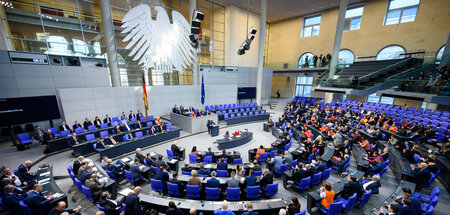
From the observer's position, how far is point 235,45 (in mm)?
21734

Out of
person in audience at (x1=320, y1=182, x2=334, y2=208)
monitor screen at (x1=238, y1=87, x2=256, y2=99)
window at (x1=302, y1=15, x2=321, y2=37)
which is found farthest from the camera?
window at (x1=302, y1=15, x2=321, y2=37)

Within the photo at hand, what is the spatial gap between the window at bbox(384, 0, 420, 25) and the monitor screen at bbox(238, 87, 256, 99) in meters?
16.0

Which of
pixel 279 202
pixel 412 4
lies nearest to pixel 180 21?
pixel 279 202

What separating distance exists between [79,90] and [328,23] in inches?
1100

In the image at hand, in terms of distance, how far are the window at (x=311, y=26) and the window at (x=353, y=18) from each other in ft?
11.4

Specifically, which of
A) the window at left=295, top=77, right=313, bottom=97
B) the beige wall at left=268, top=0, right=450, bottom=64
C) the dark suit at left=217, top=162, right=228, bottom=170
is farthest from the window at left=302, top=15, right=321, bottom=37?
the dark suit at left=217, top=162, right=228, bottom=170

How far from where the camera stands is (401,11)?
17.5 m

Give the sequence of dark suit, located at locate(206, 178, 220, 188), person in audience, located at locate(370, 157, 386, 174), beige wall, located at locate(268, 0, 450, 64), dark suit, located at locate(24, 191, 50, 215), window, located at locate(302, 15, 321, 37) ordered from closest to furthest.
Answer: dark suit, located at locate(24, 191, 50, 215) < dark suit, located at locate(206, 178, 220, 188) < person in audience, located at locate(370, 157, 386, 174) < beige wall, located at locate(268, 0, 450, 64) < window, located at locate(302, 15, 321, 37)

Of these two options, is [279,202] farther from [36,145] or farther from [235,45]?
[235,45]

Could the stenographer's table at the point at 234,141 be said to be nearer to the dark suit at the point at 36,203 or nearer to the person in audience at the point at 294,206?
the person in audience at the point at 294,206

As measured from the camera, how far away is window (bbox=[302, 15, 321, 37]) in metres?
23.9

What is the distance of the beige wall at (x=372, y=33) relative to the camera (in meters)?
15.8

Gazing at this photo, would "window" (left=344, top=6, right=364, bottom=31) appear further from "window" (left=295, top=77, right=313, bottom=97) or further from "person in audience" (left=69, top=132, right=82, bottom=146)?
"person in audience" (left=69, top=132, right=82, bottom=146)

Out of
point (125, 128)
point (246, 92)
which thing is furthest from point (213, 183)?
point (246, 92)
